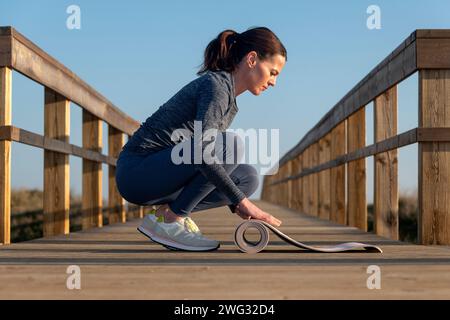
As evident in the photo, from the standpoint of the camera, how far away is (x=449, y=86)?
360 cm

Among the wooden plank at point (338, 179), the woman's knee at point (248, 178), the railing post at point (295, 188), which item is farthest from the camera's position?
the railing post at point (295, 188)

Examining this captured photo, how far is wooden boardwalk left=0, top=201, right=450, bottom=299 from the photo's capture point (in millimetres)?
2021

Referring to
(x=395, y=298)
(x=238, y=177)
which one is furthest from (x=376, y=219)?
(x=395, y=298)

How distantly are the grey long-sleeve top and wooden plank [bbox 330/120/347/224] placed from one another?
3420 millimetres

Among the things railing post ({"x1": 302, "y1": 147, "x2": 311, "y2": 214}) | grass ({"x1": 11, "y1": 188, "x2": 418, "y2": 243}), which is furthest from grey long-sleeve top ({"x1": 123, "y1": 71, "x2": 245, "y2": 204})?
grass ({"x1": 11, "y1": 188, "x2": 418, "y2": 243})

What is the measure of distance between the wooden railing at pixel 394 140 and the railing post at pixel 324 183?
78cm

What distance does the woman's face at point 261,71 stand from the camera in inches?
122

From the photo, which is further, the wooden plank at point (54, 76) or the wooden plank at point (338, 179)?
the wooden plank at point (338, 179)

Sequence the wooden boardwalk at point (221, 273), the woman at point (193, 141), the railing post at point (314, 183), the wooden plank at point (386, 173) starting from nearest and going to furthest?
the wooden boardwalk at point (221, 273)
the woman at point (193, 141)
the wooden plank at point (386, 173)
the railing post at point (314, 183)

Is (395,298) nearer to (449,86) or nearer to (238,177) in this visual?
(238,177)

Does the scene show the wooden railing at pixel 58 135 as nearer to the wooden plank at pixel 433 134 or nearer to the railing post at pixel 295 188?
the wooden plank at pixel 433 134

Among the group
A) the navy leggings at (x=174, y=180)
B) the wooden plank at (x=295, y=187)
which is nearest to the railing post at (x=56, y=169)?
the navy leggings at (x=174, y=180)

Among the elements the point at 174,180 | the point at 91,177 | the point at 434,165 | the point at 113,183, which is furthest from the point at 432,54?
the point at 113,183
